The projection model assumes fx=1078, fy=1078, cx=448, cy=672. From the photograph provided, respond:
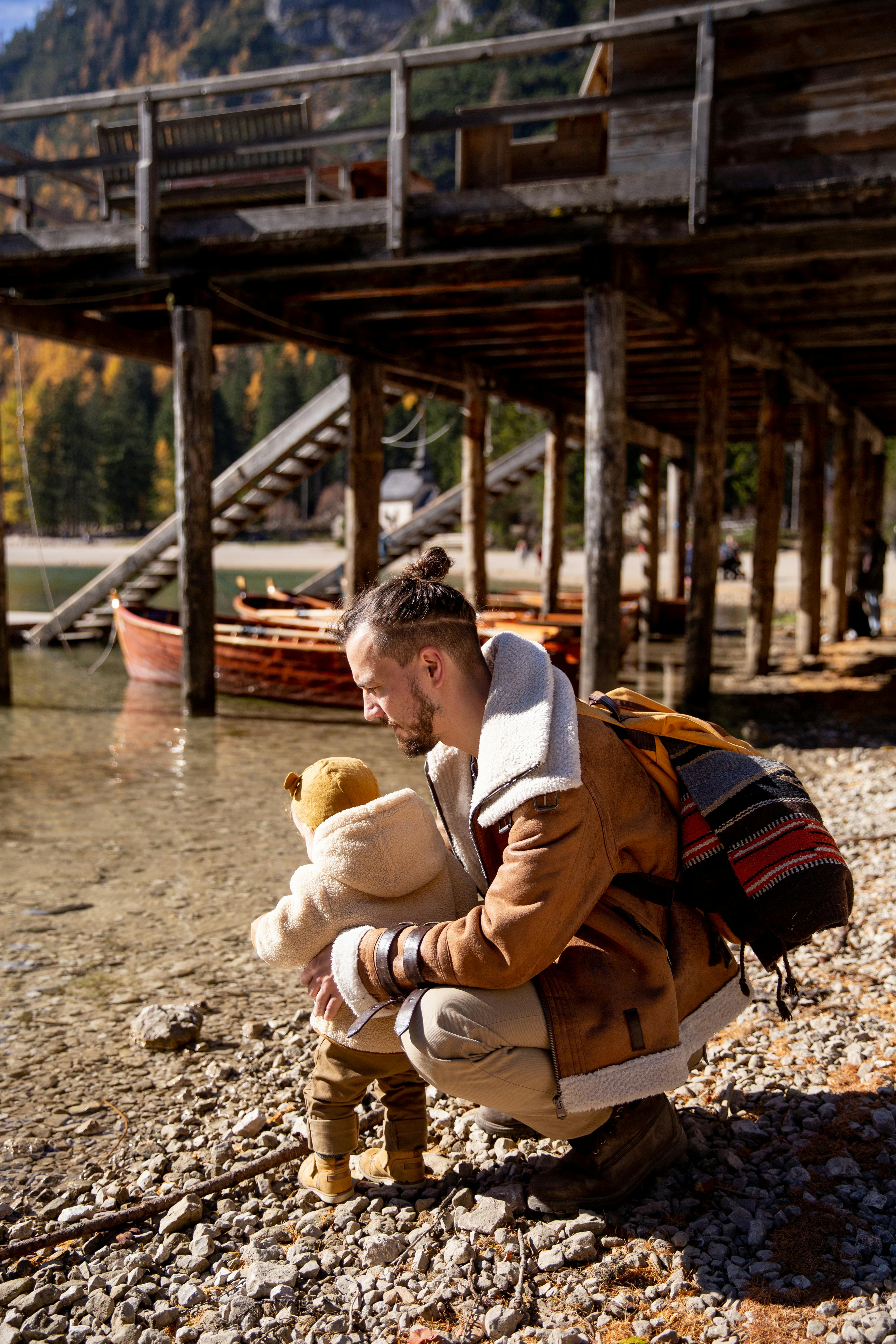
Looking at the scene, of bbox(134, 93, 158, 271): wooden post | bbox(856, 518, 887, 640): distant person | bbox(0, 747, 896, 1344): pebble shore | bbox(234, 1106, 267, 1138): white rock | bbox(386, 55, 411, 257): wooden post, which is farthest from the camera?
bbox(856, 518, 887, 640): distant person

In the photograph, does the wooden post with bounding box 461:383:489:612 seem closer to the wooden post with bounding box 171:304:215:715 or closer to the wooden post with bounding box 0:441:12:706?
the wooden post with bounding box 171:304:215:715

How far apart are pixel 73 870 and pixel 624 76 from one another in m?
7.07

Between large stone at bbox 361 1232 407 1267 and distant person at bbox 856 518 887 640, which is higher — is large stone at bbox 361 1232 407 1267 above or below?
below

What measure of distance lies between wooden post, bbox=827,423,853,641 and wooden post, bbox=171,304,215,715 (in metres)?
11.8

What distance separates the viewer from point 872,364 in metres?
15.3

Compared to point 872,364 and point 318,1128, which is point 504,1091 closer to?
point 318,1128

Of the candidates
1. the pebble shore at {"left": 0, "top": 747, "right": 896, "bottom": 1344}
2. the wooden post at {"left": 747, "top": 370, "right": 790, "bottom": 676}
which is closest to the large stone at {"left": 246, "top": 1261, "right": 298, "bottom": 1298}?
the pebble shore at {"left": 0, "top": 747, "right": 896, "bottom": 1344}

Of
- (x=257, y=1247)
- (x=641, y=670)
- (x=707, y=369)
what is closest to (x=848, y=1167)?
(x=257, y=1247)

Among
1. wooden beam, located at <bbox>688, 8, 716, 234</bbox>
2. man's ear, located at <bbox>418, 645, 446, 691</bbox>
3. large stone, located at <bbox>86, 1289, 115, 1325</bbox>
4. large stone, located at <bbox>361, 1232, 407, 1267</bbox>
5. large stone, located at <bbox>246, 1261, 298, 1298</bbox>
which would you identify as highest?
wooden beam, located at <bbox>688, 8, 716, 234</bbox>

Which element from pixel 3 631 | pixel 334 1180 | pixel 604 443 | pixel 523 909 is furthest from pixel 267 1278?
pixel 3 631

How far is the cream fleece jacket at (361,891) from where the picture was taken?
8.79 feet

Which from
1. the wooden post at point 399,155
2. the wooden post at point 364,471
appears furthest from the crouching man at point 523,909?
the wooden post at point 364,471

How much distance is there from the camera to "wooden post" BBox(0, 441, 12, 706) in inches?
469

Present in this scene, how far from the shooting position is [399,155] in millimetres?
8570
